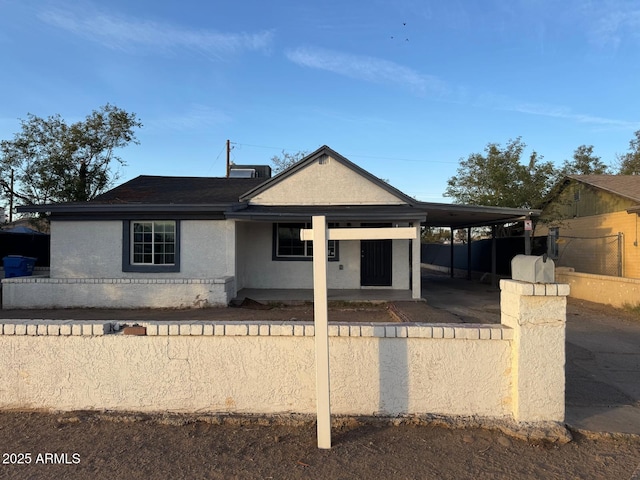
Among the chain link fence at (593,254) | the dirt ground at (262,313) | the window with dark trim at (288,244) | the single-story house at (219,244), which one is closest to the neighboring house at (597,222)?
the chain link fence at (593,254)

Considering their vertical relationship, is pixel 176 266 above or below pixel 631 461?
above

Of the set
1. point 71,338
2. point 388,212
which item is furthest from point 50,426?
point 388,212

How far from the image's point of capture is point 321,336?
3432 mm

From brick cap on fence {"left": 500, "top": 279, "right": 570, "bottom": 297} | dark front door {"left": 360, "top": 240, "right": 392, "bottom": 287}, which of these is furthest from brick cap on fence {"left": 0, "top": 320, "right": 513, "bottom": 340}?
dark front door {"left": 360, "top": 240, "right": 392, "bottom": 287}

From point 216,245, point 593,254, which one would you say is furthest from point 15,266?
point 593,254

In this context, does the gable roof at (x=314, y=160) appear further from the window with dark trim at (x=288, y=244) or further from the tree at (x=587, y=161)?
the tree at (x=587, y=161)

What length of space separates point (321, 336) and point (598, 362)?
488cm

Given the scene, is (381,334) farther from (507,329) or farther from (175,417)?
(175,417)

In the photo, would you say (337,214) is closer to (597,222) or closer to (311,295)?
(311,295)

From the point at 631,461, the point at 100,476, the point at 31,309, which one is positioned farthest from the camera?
the point at 31,309

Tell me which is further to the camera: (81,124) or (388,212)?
(81,124)

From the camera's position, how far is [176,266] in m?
11.3

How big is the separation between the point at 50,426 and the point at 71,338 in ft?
2.49

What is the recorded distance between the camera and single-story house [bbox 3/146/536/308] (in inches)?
414
